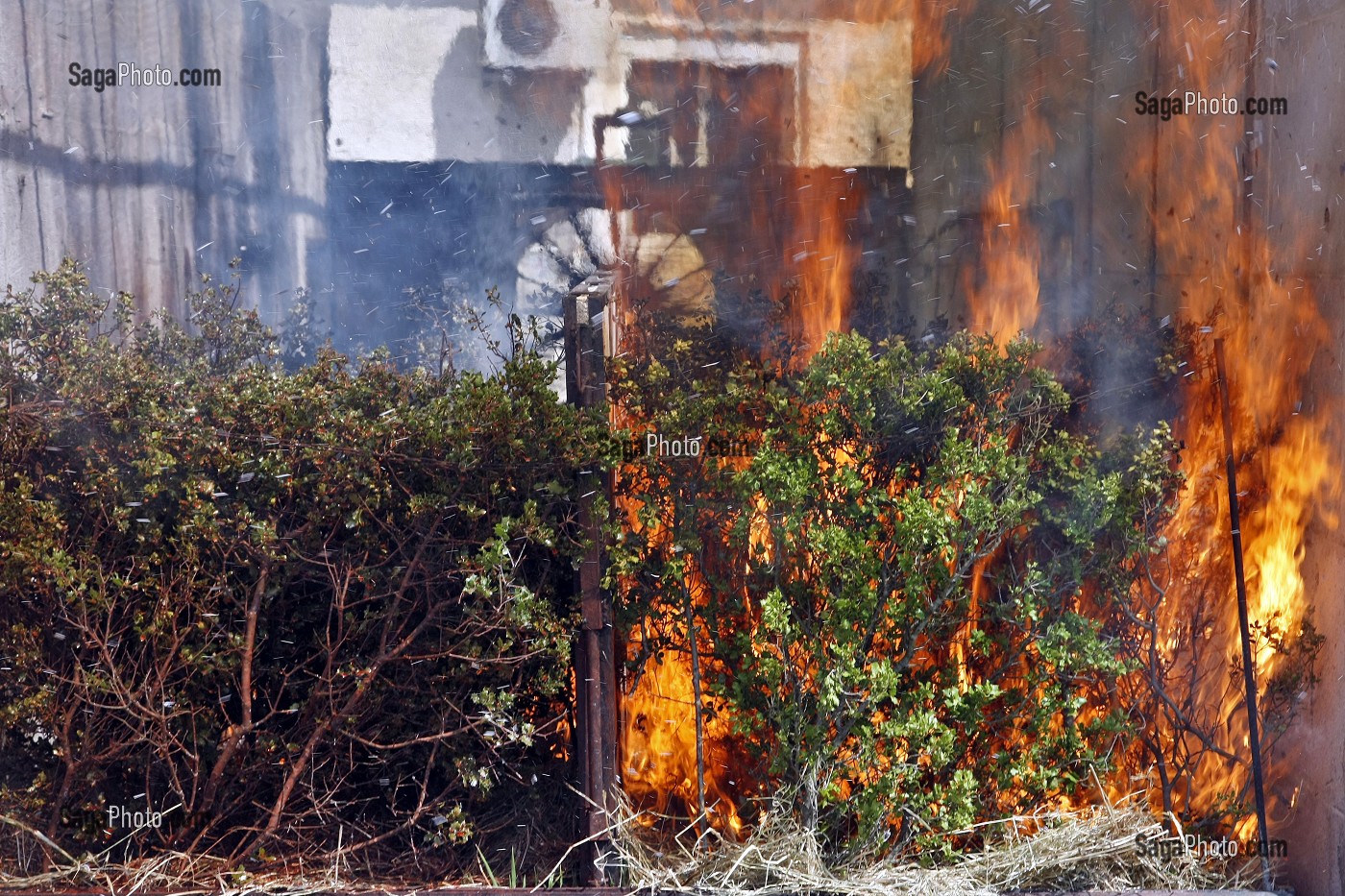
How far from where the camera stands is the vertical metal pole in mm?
4398

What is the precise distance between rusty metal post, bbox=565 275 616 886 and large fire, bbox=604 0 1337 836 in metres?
0.37

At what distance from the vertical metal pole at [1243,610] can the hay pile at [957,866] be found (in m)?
0.24

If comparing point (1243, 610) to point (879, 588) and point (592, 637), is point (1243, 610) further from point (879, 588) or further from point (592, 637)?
point (592, 637)

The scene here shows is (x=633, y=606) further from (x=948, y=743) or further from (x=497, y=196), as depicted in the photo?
(x=497, y=196)

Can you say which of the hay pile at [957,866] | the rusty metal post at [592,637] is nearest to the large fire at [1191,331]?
the hay pile at [957,866]

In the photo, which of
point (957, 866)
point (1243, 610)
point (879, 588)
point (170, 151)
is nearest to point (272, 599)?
point (170, 151)

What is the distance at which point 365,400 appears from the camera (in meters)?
4.16

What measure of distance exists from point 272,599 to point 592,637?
3.95 feet

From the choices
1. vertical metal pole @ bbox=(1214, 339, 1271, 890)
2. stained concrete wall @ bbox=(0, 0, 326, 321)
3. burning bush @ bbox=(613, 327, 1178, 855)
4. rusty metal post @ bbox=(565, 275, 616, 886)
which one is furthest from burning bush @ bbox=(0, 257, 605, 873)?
vertical metal pole @ bbox=(1214, 339, 1271, 890)

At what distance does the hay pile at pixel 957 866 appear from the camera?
393 centimetres

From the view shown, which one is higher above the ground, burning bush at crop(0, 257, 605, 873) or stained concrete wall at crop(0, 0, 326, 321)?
stained concrete wall at crop(0, 0, 326, 321)

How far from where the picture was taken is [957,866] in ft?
13.1

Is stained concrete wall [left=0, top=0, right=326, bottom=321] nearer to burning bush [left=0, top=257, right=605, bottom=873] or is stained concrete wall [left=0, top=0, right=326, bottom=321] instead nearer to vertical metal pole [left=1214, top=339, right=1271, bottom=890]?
burning bush [left=0, top=257, right=605, bottom=873]

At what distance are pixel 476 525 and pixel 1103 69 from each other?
3451 mm
